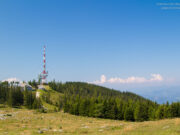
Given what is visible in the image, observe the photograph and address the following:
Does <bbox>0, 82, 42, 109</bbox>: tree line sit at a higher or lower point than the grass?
lower

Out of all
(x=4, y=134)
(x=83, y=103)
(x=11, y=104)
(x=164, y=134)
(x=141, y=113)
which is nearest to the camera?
(x=164, y=134)

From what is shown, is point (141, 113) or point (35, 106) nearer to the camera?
point (141, 113)

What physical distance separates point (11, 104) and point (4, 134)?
106m

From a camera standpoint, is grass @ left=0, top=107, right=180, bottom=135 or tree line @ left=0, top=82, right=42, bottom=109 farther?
tree line @ left=0, top=82, right=42, bottom=109

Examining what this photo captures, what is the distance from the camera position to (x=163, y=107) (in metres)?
81.1

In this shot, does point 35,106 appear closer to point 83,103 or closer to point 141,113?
point 83,103

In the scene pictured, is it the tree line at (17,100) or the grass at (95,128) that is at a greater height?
the grass at (95,128)

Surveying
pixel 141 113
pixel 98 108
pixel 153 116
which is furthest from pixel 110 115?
pixel 153 116

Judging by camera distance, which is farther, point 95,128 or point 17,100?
point 17,100

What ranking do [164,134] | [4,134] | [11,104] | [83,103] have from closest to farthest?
[164,134], [4,134], [83,103], [11,104]

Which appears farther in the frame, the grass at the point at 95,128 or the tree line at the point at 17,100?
the tree line at the point at 17,100

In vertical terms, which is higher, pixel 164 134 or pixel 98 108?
pixel 164 134

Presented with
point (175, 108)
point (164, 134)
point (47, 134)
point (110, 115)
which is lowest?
point (110, 115)

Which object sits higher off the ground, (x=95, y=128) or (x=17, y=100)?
(x=95, y=128)
